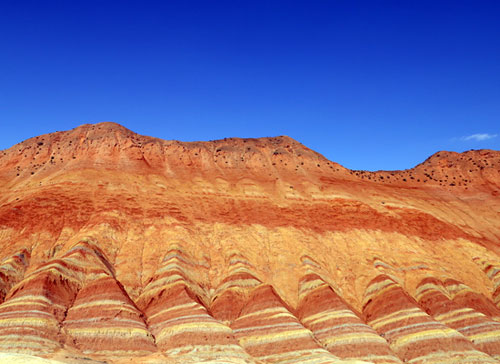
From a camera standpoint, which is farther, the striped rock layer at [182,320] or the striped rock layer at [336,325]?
the striped rock layer at [336,325]

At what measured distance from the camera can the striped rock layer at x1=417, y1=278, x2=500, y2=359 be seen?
37656 millimetres

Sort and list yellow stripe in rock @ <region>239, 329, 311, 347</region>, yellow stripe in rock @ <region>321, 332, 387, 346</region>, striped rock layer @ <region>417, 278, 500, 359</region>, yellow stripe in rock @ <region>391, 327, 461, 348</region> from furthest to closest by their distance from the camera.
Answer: striped rock layer @ <region>417, 278, 500, 359</region> < yellow stripe in rock @ <region>391, 327, 461, 348</region> < yellow stripe in rock @ <region>321, 332, 387, 346</region> < yellow stripe in rock @ <region>239, 329, 311, 347</region>

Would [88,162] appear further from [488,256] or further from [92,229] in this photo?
[488,256]

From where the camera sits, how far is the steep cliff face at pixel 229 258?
3450cm

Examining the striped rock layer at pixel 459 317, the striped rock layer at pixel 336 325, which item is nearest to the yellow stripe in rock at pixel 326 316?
the striped rock layer at pixel 336 325

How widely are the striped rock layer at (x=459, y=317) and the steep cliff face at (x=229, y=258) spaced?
150mm

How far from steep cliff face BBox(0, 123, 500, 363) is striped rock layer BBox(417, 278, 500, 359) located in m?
0.15

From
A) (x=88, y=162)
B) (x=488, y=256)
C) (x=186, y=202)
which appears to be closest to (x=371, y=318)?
(x=488, y=256)

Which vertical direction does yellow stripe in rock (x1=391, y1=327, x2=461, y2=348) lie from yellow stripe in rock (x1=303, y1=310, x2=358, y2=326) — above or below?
below

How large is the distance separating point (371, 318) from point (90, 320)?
26.0 m

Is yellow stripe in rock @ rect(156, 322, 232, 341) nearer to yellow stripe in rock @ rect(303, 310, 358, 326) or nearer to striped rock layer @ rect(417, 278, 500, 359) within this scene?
yellow stripe in rock @ rect(303, 310, 358, 326)

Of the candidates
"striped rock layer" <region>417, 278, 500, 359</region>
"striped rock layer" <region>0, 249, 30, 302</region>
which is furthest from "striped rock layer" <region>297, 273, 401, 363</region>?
"striped rock layer" <region>0, 249, 30, 302</region>

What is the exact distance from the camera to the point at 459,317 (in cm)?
4088

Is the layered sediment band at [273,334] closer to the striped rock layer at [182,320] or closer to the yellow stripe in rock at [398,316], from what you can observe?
the striped rock layer at [182,320]
